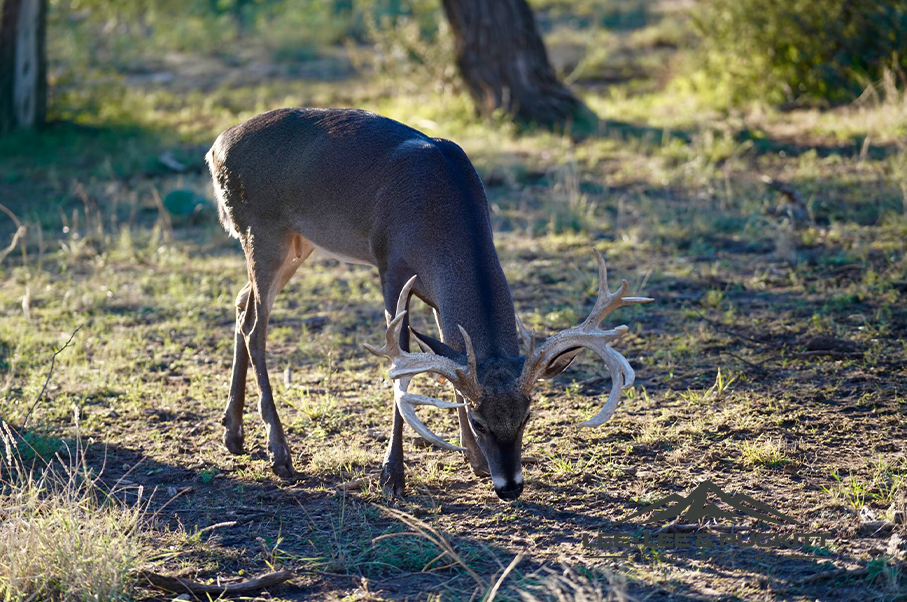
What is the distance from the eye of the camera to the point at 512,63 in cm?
1274

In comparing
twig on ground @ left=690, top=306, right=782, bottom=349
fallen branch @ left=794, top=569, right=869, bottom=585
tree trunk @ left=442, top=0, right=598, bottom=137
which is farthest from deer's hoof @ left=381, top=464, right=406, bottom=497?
tree trunk @ left=442, top=0, right=598, bottom=137

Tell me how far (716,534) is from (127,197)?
8.96 meters

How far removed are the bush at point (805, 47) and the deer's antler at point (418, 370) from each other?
8.65 m

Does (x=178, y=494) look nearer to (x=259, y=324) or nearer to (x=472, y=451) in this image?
(x=259, y=324)

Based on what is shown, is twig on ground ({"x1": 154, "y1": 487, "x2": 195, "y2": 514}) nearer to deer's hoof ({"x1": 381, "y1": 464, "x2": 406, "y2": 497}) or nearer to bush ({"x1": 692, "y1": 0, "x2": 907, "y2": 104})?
deer's hoof ({"x1": 381, "y1": 464, "x2": 406, "y2": 497})

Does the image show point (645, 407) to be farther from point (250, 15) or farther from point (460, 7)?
point (250, 15)

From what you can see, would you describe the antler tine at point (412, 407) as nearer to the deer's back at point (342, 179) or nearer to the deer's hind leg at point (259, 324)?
the deer's back at point (342, 179)

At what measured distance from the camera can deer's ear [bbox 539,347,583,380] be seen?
4.50m

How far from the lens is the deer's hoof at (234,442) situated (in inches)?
220

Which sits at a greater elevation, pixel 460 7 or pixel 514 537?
pixel 460 7

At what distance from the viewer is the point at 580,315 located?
7.33 m

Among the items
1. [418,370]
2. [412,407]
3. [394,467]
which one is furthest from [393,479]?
[418,370]

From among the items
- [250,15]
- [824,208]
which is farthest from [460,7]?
[250,15]

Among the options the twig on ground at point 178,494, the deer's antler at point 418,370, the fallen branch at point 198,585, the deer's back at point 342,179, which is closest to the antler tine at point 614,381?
the deer's antler at point 418,370
